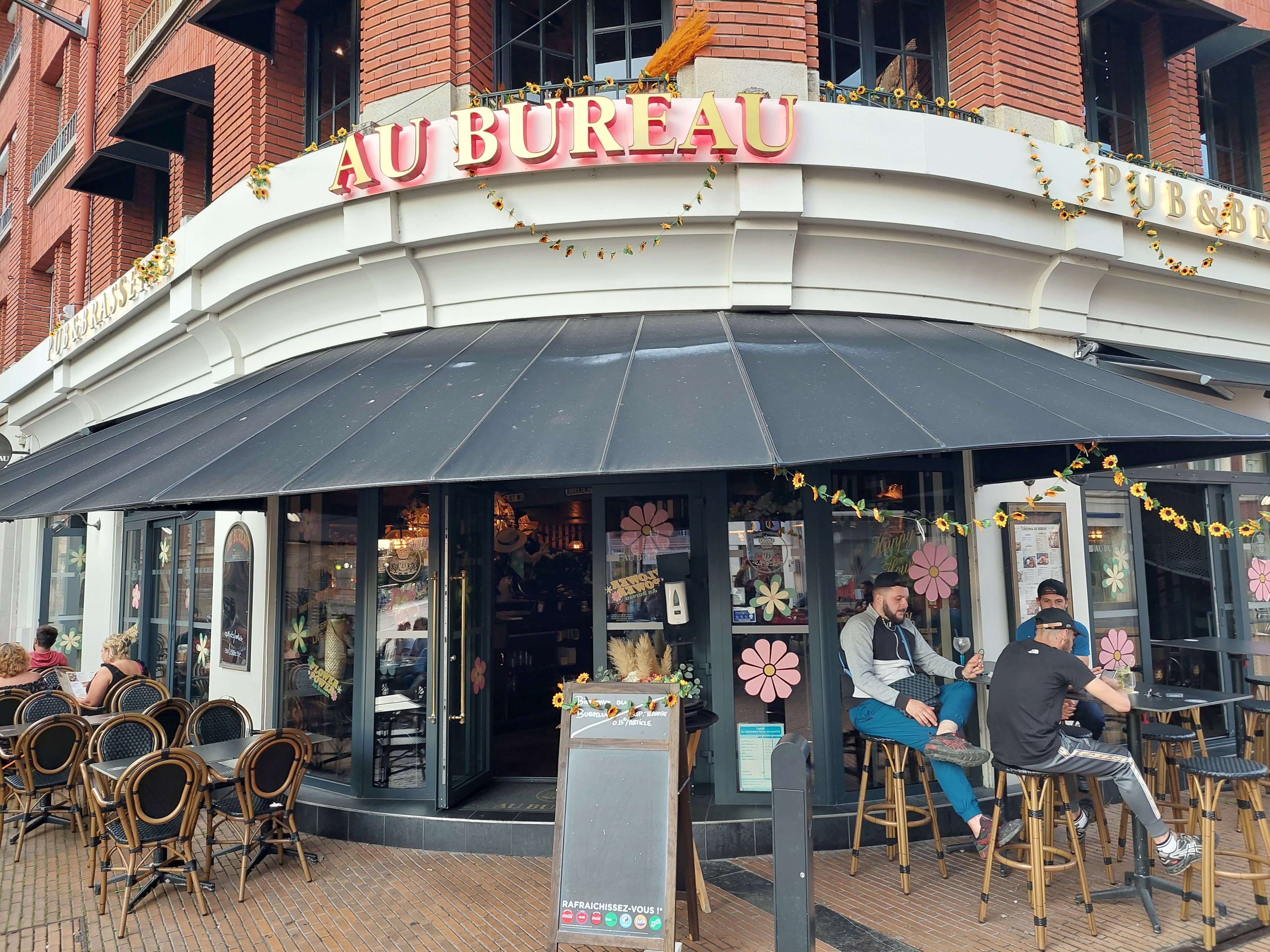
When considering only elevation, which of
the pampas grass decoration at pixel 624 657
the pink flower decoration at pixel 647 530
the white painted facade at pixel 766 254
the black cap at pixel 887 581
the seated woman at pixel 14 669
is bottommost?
the seated woman at pixel 14 669

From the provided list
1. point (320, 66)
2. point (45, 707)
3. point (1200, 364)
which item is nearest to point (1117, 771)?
point (1200, 364)

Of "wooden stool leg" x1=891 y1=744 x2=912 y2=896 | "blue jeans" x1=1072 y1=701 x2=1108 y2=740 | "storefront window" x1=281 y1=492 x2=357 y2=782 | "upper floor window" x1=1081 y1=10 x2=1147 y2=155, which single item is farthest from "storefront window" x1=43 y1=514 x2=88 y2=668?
"upper floor window" x1=1081 y1=10 x2=1147 y2=155

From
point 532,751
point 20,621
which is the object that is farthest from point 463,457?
point 20,621

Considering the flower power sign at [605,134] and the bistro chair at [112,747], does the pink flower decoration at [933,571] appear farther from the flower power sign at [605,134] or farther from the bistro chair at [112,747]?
the bistro chair at [112,747]

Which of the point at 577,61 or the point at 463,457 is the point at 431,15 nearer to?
the point at 577,61

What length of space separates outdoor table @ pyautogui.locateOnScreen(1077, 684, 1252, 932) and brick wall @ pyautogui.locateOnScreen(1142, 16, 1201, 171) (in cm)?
503

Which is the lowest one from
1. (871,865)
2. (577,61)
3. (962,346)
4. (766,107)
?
(871,865)

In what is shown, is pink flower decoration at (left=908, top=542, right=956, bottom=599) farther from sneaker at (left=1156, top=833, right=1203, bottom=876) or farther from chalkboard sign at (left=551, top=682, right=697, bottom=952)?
chalkboard sign at (left=551, top=682, right=697, bottom=952)

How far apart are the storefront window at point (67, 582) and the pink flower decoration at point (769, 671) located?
1152cm

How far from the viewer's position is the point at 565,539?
11.3m

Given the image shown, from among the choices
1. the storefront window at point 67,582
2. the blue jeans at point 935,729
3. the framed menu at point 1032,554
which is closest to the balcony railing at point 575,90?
the framed menu at point 1032,554

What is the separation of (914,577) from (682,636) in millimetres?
1794

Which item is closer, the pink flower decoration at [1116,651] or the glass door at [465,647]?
the glass door at [465,647]

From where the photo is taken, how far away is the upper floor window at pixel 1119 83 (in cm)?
779
